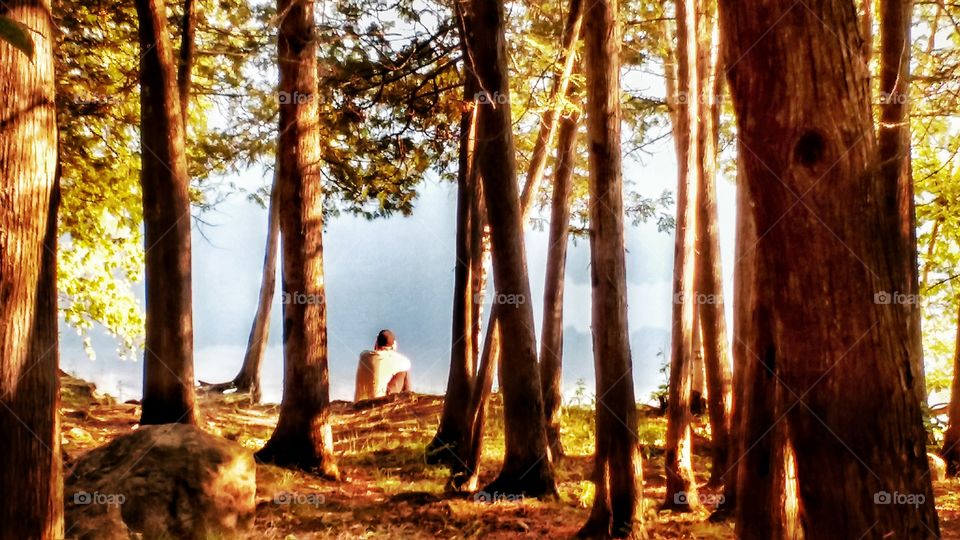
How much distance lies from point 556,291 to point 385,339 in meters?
4.13

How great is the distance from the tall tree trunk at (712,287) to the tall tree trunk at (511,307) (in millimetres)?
1842

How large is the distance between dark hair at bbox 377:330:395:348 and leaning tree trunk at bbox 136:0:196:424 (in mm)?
4828

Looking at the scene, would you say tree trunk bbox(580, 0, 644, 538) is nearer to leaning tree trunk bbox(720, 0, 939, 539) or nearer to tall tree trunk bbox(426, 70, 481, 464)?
leaning tree trunk bbox(720, 0, 939, 539)

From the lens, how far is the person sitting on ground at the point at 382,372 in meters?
13.6

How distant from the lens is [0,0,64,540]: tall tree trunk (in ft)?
12.0

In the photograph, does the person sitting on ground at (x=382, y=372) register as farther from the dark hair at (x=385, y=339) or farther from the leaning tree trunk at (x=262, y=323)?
the leaning tree trunk at (x=262, y=323)

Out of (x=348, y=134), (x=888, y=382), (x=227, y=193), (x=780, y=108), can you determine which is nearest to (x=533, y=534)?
(x=888, y=382)

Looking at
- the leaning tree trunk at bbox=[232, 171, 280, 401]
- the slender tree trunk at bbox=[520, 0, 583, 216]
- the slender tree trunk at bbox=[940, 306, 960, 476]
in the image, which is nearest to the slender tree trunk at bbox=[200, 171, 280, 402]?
the leaning tree trunk at bbox=[232, 171, 280, 401]

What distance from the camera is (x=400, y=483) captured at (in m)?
8.22

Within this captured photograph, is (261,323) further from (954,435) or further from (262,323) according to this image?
(954,435)

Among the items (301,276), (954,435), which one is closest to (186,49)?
(301,276)

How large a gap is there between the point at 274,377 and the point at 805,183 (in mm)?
19348

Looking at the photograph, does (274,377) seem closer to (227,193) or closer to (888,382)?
(227,193)

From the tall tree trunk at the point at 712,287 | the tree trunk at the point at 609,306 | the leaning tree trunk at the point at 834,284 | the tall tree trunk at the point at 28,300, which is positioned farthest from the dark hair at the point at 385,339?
the leaning tree trunk at the point at 834,284
